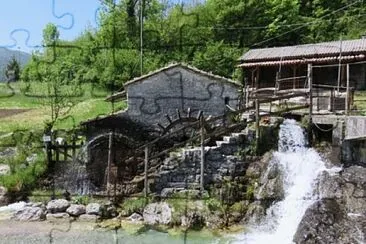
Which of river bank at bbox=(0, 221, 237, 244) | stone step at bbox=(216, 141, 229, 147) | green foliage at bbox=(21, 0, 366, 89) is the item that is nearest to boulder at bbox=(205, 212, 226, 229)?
river bank at bbox=(0, 221, 237, 244)

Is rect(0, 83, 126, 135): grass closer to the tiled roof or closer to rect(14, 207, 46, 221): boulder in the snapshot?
rect(14, 207, 46, 221): boulder

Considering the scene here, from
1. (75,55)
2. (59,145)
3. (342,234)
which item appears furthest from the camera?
(59,145)

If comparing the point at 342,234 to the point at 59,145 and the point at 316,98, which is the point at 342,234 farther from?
the point at 59,145

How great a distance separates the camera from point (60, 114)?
12.1m

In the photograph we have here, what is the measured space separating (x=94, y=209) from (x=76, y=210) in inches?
9.9

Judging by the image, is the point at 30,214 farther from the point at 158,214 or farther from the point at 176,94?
the point at 176,94

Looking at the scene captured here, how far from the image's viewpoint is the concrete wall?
378 inches

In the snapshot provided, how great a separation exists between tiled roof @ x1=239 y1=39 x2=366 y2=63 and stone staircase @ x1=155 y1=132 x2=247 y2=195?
17.2 ft

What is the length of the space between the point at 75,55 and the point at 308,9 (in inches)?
462

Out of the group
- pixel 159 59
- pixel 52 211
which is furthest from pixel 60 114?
pixel 52 211

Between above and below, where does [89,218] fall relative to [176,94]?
below

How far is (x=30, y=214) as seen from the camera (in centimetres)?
779

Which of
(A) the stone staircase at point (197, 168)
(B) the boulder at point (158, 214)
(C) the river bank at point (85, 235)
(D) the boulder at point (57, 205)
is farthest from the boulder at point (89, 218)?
(A) the stone staircase at point (197, 168)

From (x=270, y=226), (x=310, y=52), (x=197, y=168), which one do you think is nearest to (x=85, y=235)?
(x=197, y=168)
